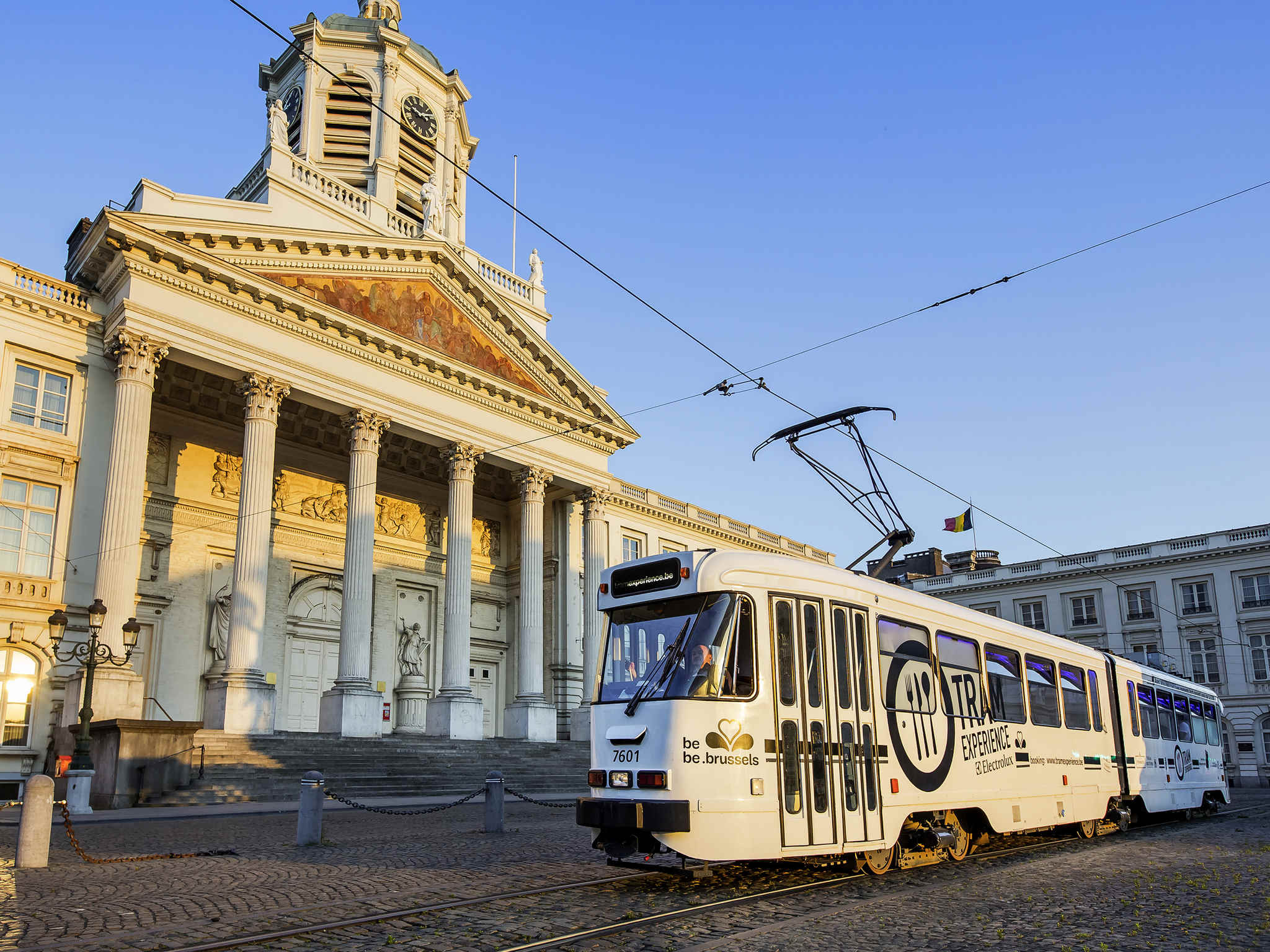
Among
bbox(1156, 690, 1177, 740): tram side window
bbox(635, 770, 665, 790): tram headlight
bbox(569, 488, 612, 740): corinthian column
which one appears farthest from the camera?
bbox(569, 488, 612, 740): corinthian column

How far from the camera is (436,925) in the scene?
24.6ft

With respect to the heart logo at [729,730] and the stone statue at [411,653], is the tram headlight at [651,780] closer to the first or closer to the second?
the heart logo at [729,730]

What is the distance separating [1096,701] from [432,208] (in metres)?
26.1

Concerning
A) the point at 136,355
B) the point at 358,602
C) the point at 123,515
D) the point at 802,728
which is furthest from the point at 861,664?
the point at 136,355

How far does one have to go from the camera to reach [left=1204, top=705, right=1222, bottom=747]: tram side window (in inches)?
865

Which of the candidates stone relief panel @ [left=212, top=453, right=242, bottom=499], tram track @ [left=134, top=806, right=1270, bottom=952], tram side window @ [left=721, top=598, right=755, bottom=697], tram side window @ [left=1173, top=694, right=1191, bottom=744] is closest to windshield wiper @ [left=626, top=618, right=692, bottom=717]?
tram side window @ [left=721, top=598, right=755, bottom=697]

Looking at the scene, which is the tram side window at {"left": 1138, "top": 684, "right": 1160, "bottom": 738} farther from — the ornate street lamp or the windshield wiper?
the ornate street lamp

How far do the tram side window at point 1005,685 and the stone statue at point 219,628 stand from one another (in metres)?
23.0

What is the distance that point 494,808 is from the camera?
14859 millimetres

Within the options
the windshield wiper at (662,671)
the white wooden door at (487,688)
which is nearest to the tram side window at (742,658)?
the windshield wiper at (662,671)

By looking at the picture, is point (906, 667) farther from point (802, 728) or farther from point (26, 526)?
point (26, 526)

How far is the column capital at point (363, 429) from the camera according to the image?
28.4 meters

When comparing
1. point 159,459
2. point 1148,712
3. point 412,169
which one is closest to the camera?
point 1148,712

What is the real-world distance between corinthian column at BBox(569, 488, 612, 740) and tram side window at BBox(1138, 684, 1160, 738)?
58.4 feet
